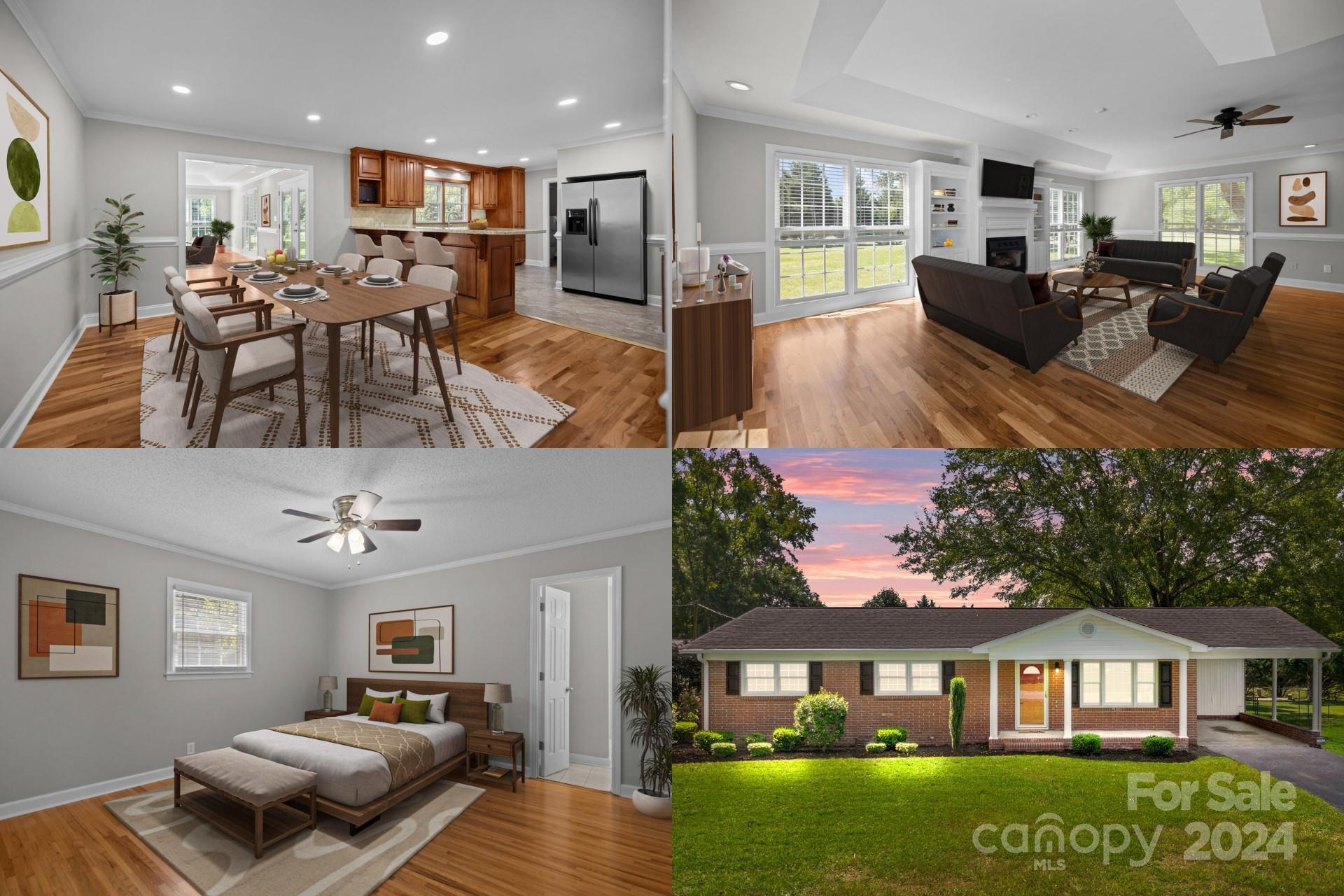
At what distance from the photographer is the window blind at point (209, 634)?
10.3 ft

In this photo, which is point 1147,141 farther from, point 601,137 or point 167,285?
point 167,285

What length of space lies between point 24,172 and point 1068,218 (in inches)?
159

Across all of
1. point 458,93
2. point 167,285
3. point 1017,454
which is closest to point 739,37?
point 458,93

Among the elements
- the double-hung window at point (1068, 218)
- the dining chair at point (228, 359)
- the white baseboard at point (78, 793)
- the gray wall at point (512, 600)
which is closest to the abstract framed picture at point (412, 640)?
the gray wall at point (512, 600)

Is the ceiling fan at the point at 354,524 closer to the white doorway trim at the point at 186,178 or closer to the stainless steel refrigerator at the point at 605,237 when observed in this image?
the white doorway trim at the point at 186,178

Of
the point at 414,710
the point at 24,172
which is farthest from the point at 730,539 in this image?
the point at 24,172

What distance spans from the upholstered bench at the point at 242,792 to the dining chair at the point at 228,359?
166cm

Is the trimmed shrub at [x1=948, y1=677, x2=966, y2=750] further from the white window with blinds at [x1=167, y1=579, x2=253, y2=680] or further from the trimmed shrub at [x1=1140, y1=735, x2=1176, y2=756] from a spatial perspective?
the white window with blinds at [x1=167, y1=579, x2=253, y2=680]

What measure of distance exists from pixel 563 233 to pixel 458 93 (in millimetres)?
1387

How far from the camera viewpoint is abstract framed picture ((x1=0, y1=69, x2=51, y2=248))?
2035 millimetres

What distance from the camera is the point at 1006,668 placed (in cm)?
422

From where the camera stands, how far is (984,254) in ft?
11.2

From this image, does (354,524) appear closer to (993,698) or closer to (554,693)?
(554,693)

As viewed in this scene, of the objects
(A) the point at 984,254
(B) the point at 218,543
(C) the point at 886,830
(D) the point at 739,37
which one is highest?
(D) the point at 739,37
